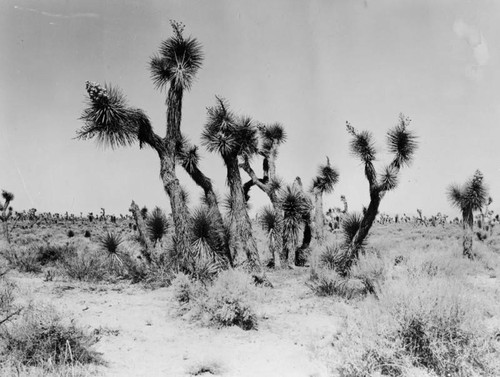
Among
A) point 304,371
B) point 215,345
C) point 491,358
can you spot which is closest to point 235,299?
point 215,345

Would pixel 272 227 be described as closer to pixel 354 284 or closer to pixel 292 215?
pixel 292 215

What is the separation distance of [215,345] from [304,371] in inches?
73.5

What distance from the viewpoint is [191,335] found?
7344mm

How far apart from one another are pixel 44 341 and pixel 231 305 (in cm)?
354

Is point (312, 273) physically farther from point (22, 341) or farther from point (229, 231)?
point (22, 341)

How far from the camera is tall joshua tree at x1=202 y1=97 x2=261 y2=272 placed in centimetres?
1265

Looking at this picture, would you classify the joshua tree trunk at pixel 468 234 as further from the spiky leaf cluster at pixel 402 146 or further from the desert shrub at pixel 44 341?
the desert shrub at pixel 44 341

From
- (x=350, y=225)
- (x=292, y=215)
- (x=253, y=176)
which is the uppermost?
(x=253, y=176)

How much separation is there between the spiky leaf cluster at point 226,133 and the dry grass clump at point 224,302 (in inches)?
215

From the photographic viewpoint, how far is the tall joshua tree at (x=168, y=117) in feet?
34.5

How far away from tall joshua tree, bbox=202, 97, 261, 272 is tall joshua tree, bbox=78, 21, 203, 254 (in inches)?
85.3

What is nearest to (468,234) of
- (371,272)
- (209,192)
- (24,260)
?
(371,272)

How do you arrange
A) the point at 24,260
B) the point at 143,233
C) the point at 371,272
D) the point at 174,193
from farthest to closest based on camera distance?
the point at 24,260 < the point at 143,233 < the point at 174,193 < the point at 371,272

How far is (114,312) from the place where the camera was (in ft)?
28.3
